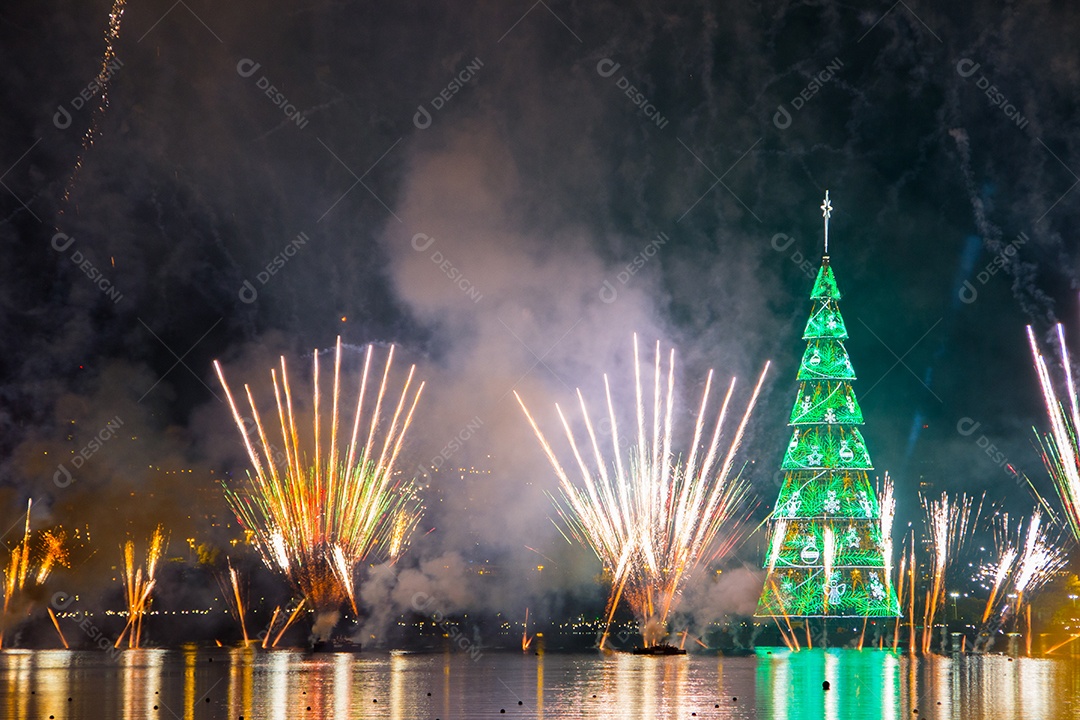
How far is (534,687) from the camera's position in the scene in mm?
54125

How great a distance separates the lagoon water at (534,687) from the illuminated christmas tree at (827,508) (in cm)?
349

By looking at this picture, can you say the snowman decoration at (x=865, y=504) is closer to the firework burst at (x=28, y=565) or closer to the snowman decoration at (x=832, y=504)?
the snowman decoration at (x=832, y=504)

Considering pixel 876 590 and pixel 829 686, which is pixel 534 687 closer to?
pixel 829 686

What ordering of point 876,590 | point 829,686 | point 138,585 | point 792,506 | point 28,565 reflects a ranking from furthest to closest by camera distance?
point 138,585, point 28,565, point 792,506, point 876,590, point 829,686

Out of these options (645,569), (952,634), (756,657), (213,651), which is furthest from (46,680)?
(952,634)

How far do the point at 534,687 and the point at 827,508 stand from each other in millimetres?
30340

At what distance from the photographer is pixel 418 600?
102 meters

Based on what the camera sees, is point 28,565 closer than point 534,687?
No

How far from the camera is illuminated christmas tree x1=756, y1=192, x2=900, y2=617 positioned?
259 feet

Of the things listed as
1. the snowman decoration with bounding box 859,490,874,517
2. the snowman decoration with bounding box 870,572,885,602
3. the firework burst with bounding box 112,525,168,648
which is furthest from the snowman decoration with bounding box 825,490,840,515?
the firework burst with bounding box 112,525,168,648

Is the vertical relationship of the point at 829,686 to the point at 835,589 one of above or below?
below

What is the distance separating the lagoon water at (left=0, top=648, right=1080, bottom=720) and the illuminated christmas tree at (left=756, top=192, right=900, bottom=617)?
349cm

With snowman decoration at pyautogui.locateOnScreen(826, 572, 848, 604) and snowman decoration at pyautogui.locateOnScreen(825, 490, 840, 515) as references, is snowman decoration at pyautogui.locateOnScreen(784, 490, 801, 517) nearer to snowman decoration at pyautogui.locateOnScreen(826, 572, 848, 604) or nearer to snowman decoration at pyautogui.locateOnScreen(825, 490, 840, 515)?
snowman decoration at pyautogui.locateOnScreen(825, 490, 840, 515)

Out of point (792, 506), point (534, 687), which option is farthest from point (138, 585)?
point (534, 687)
